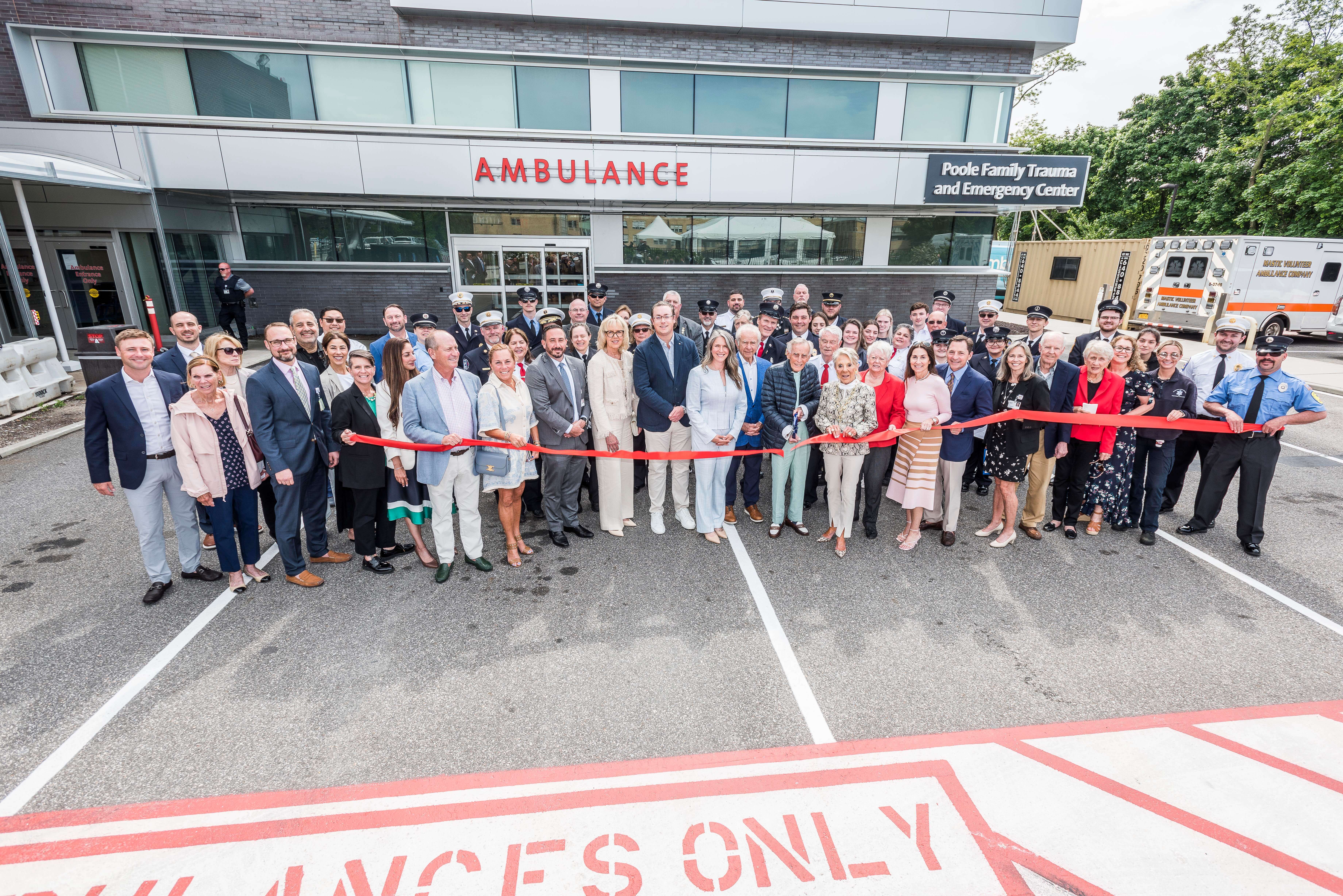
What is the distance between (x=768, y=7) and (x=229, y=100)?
12813mm

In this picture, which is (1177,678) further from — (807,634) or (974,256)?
(974,256)

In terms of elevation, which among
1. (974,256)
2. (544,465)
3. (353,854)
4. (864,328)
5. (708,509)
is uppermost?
(974,256)

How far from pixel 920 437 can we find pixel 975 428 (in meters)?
0.50

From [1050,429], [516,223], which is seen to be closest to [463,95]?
[516,223]

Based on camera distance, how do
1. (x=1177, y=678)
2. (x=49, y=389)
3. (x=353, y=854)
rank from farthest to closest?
1. (x=49, y=389)
2. (x=1177, y=678)
3. (x=353, y=854)

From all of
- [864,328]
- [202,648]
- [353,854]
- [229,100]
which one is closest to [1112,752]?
[353,854]

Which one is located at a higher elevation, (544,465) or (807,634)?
(544,465)

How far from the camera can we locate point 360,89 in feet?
47.6

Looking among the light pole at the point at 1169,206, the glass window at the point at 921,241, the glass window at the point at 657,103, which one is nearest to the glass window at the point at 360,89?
the glass window at the point at 657,103

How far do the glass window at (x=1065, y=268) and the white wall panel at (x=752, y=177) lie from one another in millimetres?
14097

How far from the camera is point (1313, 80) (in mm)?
24984

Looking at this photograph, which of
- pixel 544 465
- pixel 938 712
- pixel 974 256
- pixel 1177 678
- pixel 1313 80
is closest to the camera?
pixel 938 712

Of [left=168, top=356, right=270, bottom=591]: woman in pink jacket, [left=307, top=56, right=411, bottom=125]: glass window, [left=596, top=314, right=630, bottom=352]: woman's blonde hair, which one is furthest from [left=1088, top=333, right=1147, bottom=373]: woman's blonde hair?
[left=307, top=56, right=411, bottom=125]: glass window

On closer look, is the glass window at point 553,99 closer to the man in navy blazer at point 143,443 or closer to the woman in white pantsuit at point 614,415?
the woman in white pantsuit at point 614,415
